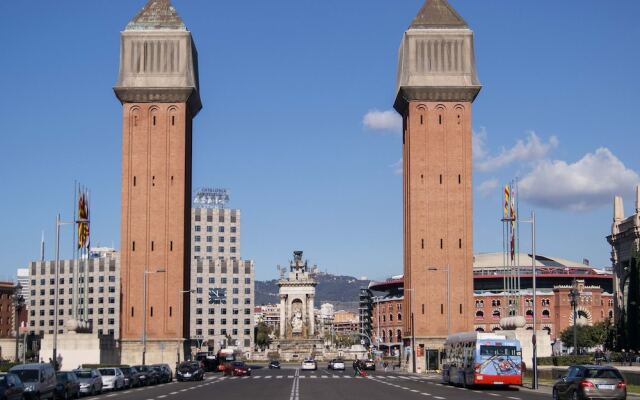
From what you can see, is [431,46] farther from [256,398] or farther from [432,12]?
[256,398]

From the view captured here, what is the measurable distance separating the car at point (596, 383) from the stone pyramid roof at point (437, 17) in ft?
214

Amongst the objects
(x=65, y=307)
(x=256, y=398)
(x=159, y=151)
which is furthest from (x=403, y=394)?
(x=65, y=307)

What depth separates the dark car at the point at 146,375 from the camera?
65456 millimetres

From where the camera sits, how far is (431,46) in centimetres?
9675

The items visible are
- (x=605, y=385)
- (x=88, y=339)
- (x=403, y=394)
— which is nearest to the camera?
(x=605, y=385)

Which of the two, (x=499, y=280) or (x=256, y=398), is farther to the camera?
(x=499, y=280)

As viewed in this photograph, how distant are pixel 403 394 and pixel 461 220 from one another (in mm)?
50278

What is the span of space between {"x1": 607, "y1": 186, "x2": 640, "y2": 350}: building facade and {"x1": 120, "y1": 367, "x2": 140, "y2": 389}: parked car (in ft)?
147

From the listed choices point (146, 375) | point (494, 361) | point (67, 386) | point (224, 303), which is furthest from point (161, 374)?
point (224, 303)

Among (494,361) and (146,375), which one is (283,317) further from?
(494,361)

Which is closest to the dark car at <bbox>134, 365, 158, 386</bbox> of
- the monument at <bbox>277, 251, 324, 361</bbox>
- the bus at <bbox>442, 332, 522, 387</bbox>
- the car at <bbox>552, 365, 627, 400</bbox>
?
the bus at <bbox>442, 332, 522, 387</bbox>

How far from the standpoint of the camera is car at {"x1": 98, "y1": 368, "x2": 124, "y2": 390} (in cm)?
5703

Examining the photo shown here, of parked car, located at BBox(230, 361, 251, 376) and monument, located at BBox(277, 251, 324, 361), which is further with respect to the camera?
monument, located at BBox(277, 251, 324, 361)

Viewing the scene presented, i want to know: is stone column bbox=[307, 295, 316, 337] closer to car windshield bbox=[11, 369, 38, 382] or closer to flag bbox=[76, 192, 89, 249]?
flag bbox=[76, 192, 89, 249]
